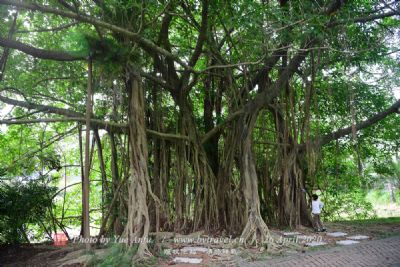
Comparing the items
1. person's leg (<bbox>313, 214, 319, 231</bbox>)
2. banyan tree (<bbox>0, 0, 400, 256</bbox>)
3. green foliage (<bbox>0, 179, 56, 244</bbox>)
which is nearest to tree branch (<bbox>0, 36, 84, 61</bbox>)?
banyan tree (<bbox>0, 0, 400, 256</bbox>)

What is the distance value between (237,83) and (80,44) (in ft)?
9.98

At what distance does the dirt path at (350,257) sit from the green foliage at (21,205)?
133 inches

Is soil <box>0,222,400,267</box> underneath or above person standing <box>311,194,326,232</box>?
underneath

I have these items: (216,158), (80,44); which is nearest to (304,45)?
A: (216,158)

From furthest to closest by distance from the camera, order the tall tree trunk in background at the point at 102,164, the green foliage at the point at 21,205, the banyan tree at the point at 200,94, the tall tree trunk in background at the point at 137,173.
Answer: the green foliage at the point at 21,205, the tall tree trunk in background at the point at 102,164, the banyan tree at the point at 200,94, the tall tree trunk in background at the point at 137,173

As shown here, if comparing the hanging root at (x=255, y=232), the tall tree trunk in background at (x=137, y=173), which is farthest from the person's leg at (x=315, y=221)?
the tall tree trunk in background at (x=137, y=173)

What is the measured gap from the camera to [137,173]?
13.5 feet

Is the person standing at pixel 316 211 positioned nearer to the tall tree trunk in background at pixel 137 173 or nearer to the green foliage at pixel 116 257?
the tall tree trunk in background at pixel 137 173

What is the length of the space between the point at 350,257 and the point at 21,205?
4.37m

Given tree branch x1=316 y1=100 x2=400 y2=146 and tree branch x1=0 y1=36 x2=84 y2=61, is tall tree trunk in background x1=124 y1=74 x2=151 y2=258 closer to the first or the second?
tree branch x1=0 y1=36 x2=84 y2=61

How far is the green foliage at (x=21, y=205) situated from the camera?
5.13m

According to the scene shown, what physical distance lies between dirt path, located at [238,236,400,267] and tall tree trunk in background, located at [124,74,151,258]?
3.71ft

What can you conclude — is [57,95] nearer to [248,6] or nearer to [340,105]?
[248,6]

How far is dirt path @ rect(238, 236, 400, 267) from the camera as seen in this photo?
12.1ft
